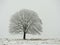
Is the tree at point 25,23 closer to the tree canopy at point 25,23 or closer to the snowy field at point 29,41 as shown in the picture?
the tree canopy at point 25,23

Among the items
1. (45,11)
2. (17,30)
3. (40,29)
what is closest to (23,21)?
(17,30)

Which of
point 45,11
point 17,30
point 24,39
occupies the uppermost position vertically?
point 45,11

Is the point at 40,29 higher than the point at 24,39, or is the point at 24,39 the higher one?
the point at 40,29

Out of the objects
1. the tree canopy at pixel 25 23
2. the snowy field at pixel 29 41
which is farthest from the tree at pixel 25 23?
the snowy field at pixel 29 41

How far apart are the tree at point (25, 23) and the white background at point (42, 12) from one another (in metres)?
0.19

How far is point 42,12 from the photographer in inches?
121

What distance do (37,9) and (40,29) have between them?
0.47m

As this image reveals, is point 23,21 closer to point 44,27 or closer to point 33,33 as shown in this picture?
point 33,33

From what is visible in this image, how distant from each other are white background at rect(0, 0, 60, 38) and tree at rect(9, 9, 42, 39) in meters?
0.19

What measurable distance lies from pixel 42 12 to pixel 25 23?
1.79 ft

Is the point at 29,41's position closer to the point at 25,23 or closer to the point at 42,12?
the point at 25,23

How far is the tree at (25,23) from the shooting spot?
109 inches

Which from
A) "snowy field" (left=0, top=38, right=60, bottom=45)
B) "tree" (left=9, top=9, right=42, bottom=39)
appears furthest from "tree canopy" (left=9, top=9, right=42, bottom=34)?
"snowy field" (left=0, top=38, right=60, bottom=45)

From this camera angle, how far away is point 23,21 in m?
2.76
